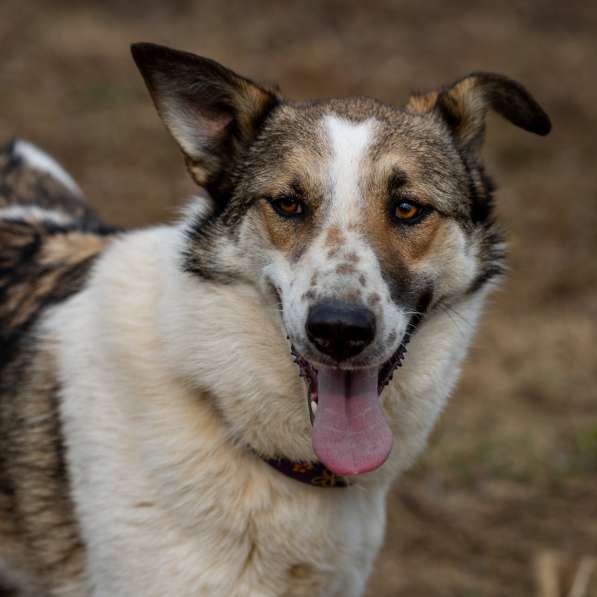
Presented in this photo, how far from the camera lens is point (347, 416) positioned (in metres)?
2.80

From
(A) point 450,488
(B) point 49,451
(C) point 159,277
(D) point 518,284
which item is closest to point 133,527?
(B) point 49,451

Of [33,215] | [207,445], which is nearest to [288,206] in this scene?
[207,445]

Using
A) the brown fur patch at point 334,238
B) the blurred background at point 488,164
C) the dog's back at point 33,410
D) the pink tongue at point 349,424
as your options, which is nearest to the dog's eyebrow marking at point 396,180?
the brown fur patch at point 334,238

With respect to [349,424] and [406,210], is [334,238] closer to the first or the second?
[406,210]

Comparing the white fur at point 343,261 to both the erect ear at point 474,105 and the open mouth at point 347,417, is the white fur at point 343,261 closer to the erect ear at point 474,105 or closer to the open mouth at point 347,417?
the open mouth at point 347,417

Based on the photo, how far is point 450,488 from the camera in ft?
16.1

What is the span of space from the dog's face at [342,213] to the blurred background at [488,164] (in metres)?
0.54

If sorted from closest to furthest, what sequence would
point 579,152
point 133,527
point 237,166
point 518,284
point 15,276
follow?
point 133,527 → point 237,166 → point 15,276 → point 518,284 → point 579,152

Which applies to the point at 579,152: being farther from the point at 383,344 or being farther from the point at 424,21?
the point at 383,344

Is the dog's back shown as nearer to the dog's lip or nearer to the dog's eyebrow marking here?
the dog's lip

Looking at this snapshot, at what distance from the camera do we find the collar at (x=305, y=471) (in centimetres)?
299

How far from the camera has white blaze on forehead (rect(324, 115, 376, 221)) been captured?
9.34 feet

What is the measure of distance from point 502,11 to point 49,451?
846 centimetres

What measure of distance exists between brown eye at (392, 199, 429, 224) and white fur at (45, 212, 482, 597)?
32 cm
